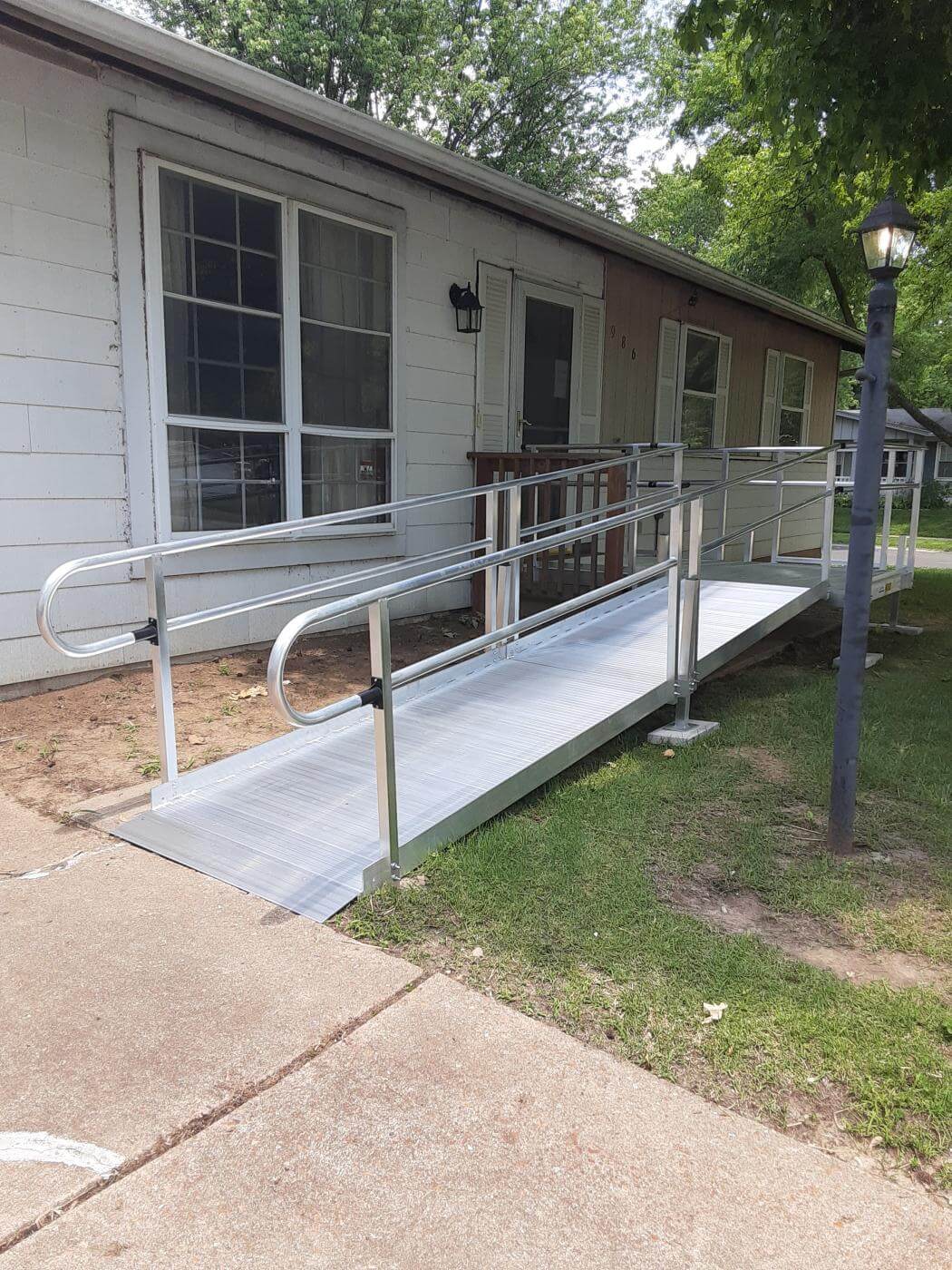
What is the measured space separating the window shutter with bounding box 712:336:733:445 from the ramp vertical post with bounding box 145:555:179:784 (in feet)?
27.1

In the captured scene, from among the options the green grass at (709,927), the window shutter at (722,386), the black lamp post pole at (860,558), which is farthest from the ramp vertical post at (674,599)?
the window shutter at (722,386)

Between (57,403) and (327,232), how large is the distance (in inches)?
89.1

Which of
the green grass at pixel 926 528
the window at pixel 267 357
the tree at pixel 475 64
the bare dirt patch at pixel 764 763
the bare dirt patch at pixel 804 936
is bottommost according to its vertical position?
the green grass at pixel 926 528

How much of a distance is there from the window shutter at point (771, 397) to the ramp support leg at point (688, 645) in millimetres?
7626

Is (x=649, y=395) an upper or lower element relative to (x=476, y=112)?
lower

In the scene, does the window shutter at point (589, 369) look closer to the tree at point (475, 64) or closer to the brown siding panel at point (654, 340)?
the brown siding panel at point (654, 340)

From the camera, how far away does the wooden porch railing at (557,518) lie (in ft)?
20.7

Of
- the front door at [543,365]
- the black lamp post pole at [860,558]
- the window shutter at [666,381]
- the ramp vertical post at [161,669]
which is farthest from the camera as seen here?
the window shutter at [666,381]

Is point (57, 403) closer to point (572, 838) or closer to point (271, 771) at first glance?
point (271, 771)

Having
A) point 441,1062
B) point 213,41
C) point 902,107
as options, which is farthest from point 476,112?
point 441,1062

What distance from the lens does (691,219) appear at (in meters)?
26.7

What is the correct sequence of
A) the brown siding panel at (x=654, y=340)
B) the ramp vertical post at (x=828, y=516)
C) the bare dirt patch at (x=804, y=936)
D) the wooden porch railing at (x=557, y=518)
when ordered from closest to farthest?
1. the bare dirt patch at (x=804, y=936)
2. the ramp vertical post at (x=828, y=516)
3. the wooden porch railing at (x=557, y=518)
4. the brown siding panel at (x=654, y=340)

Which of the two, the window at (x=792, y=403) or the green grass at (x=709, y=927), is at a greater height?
the window at (x=792, y=403)

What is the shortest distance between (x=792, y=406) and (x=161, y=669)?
1072 cm
